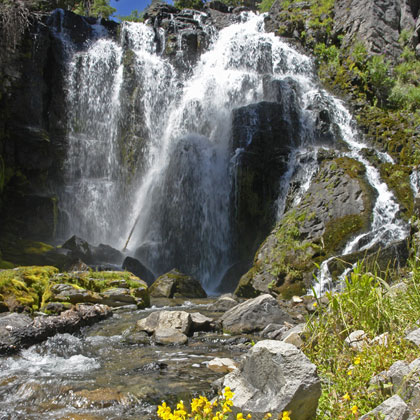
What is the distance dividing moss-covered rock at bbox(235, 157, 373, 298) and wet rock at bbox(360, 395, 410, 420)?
8.74 meters

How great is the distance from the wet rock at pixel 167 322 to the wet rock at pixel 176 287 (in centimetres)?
474

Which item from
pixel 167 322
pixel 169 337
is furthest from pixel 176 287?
pixel 169 337

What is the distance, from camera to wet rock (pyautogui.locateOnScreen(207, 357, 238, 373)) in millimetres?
5496

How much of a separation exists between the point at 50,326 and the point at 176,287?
627cm

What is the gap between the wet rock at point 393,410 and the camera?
247 centimetres

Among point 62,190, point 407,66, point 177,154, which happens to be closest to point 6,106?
point 62,190

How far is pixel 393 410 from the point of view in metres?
2.50

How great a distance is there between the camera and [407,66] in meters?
23.5

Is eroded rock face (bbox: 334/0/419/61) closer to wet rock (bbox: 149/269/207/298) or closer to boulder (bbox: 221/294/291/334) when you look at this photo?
wet rock (bbox: 149/269/207/298)

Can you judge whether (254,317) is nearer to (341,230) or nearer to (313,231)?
(341,230)

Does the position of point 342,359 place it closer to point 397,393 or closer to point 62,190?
point 397,393

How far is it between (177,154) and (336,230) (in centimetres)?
1108

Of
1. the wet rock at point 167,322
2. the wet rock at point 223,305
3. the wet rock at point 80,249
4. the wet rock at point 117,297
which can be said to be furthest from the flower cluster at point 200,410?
the wet rock at point 80,249

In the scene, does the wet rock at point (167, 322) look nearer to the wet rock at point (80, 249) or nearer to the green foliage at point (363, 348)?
the green foliage at point (363, 348)
